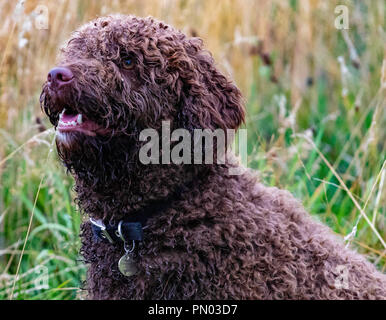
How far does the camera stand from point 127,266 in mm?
2996

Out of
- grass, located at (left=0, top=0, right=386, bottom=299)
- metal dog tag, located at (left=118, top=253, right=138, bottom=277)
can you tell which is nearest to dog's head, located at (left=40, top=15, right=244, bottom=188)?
metal dog tag, located at (left=118, top=253, right=138, bottom=277)

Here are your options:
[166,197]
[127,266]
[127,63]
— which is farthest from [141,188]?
[127,63]

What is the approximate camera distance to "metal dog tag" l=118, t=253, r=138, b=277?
118 inches

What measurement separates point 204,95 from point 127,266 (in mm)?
870

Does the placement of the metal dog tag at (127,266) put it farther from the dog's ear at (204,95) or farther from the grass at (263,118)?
the grass at (263,118)

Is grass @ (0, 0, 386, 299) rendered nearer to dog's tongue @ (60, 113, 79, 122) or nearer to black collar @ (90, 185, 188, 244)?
dog's tongue @ (60, 113, 79, 122)

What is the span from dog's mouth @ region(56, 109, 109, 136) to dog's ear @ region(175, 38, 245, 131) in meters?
0.42

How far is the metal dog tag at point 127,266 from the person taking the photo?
9.82 feet

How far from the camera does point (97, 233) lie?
315 cm

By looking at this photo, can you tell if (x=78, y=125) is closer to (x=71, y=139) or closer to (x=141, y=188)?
(x=71, y=139)

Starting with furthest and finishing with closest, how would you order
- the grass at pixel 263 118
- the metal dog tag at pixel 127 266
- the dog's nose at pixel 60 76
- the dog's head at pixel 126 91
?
the grass at pixel 263 118
the metal dog tag at pixel 127 266
the dog's head at pixel 126 91
the dog's nose at pixel 60 76

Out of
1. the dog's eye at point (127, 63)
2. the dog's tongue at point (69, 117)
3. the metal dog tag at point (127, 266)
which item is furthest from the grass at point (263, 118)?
the metal dog tag at point (127, 266)

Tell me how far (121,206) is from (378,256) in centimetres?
203

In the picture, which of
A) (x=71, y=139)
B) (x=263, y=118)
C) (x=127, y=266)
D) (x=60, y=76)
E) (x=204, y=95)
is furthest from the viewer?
(x=263, y=118)
